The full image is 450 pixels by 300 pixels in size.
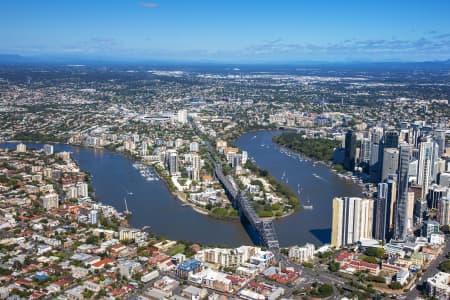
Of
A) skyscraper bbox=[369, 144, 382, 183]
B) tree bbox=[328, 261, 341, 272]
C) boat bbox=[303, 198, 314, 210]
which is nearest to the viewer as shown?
A: tree bbox=[328, 261, 341, 272]

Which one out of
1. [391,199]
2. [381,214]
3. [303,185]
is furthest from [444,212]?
[303,185]

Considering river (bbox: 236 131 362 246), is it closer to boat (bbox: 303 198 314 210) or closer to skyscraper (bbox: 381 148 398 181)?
boat (bbox: 303 198 314 210)

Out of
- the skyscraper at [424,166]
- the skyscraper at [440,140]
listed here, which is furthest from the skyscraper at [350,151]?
the skyscraper at [424,166]

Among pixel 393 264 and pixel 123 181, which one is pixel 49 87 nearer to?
pixel 123 181

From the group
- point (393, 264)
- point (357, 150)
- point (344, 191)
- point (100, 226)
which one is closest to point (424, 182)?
point (344, 191)

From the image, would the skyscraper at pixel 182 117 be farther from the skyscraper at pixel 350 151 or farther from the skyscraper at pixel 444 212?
the skyscraper at pixel 444 212

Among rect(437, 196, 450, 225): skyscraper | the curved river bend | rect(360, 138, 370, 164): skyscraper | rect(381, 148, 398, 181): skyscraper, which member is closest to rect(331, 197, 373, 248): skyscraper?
the curved river bend

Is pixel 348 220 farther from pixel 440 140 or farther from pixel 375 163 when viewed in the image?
pixel 440 140
